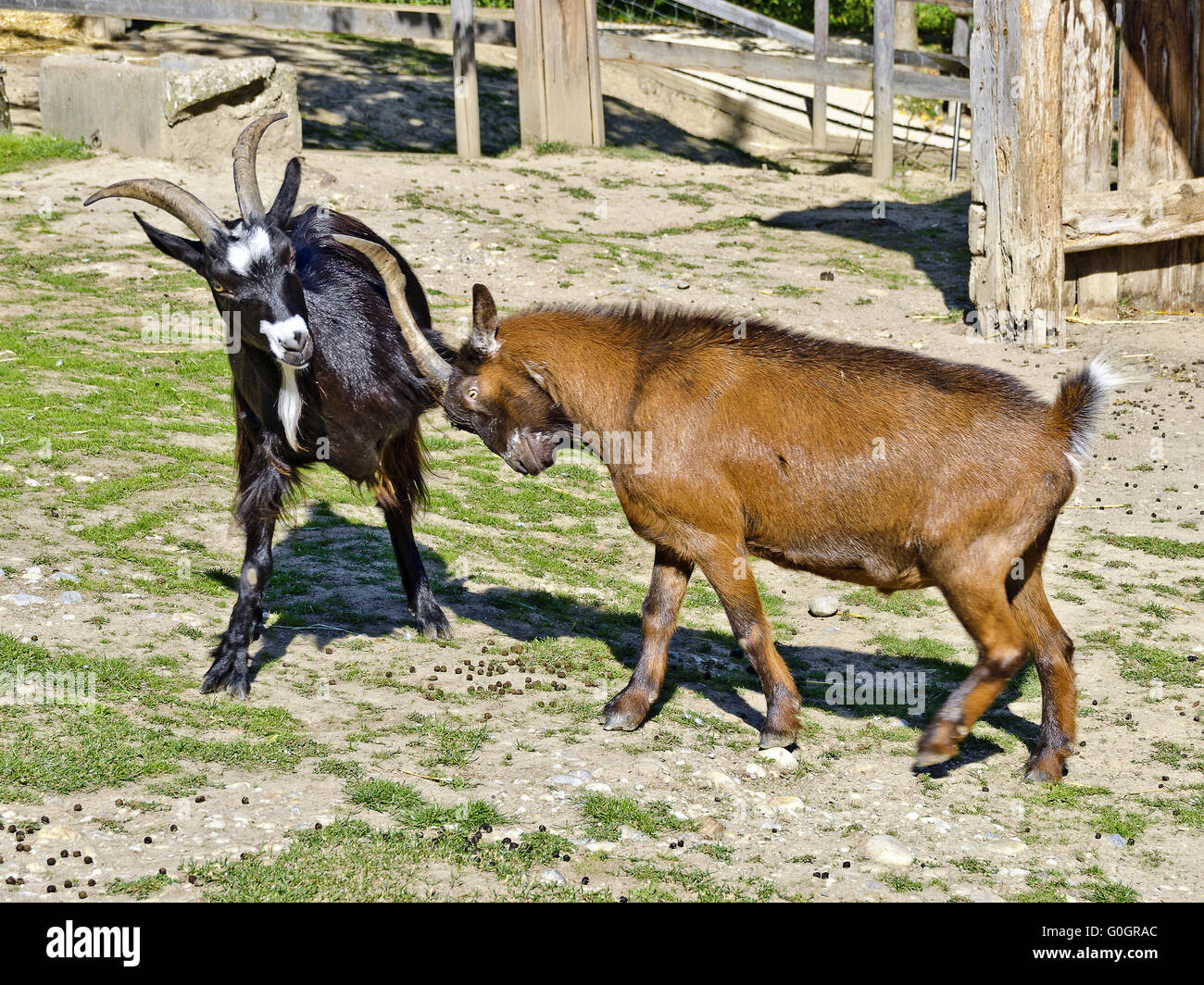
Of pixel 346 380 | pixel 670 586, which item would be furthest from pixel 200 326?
pixel 670 586

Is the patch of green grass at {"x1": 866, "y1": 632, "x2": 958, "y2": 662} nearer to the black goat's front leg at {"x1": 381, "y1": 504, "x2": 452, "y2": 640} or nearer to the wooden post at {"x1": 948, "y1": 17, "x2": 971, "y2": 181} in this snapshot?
the black goat's front leg at {"x1": 381, "y1": 504, "x2": 452, "y2": 640}

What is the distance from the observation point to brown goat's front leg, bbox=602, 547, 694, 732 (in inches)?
239

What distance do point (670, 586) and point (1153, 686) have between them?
2.44 m

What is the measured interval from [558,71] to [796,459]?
1283 centimetres

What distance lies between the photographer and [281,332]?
6.04 metres

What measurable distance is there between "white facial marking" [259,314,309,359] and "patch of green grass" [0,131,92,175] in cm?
998

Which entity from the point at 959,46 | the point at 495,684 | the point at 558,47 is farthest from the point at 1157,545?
the point at 959,46

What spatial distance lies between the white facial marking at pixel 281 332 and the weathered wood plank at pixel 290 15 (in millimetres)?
11675

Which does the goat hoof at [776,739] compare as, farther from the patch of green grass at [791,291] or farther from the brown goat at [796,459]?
the patch of green grass at [791,291]

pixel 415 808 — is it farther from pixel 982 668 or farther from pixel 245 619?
pixel 982 668

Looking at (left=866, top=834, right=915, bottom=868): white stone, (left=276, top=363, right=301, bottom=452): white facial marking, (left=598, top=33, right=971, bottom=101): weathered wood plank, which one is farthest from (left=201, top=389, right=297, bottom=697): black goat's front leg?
(left=598, top=33, right=971, bottom=101): weathered wood plank

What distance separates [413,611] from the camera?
24.0 feet

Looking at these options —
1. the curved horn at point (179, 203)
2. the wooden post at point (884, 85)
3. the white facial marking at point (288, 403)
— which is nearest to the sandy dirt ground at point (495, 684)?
the white facial marking at point (288, 403)

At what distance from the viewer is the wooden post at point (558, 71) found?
55.6ft
